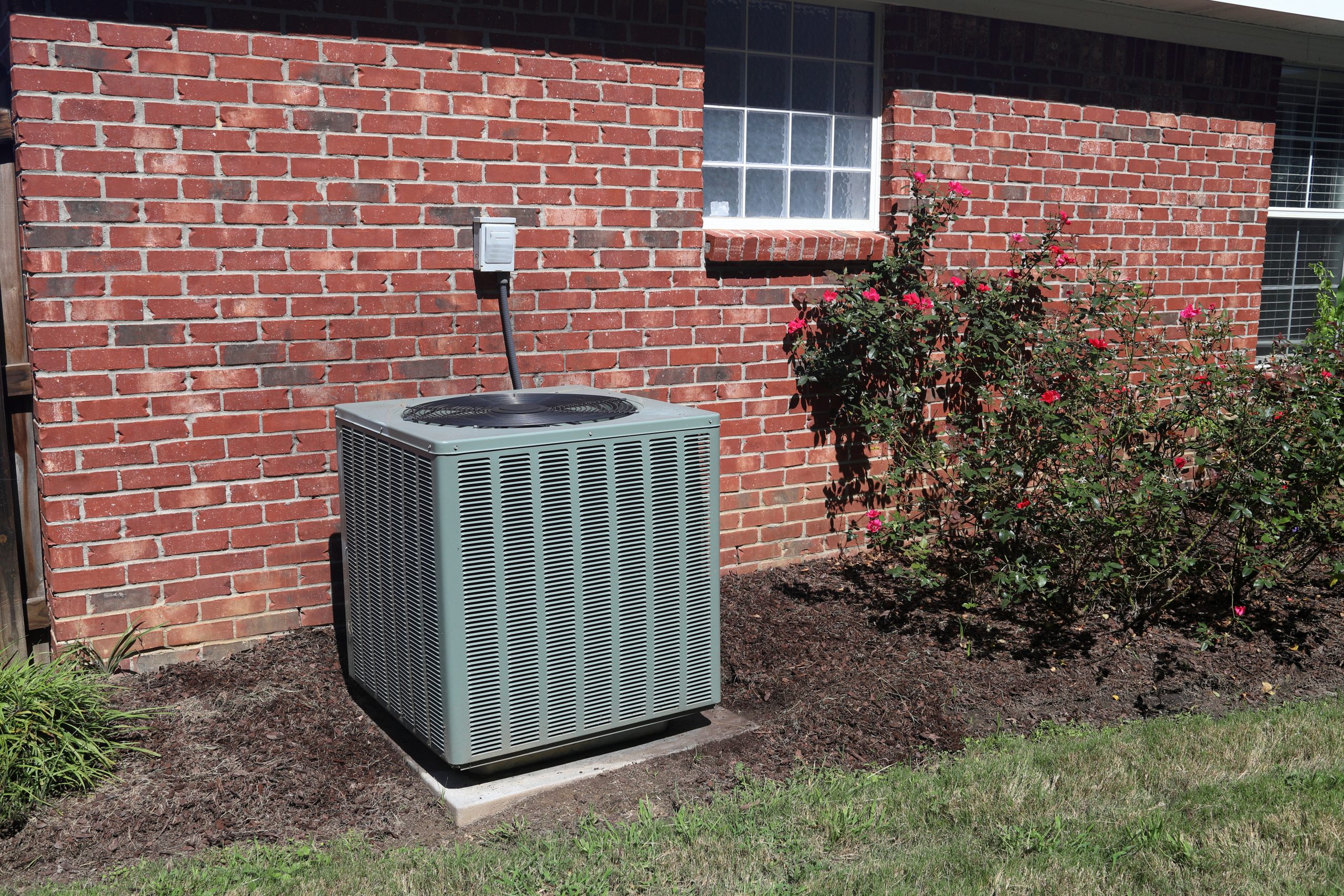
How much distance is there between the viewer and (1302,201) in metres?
7.71

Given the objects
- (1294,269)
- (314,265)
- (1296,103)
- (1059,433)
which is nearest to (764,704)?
(1059,433)

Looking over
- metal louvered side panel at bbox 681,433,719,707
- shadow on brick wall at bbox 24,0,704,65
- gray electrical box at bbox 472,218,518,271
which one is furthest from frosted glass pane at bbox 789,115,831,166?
metal louvered side panel at bbox 681,433,719,707

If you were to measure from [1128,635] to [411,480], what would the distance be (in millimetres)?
3034

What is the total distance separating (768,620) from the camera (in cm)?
471

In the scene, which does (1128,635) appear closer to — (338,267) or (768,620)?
(768,620)

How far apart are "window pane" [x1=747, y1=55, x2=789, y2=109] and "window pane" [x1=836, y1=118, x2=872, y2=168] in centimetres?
35

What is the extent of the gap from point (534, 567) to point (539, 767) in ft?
2.30

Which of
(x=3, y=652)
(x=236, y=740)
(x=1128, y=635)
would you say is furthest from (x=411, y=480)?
(x=1128, y=635)

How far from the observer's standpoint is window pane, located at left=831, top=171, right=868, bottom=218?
560 cm

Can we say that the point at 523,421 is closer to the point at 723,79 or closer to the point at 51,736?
the point at 51,736

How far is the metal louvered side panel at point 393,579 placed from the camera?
319 cm

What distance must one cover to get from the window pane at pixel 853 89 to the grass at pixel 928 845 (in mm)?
3376

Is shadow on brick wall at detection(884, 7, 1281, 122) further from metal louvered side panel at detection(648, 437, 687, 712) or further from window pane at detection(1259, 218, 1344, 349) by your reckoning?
metal louvered side panel at detection(648, 437, 687, 712)

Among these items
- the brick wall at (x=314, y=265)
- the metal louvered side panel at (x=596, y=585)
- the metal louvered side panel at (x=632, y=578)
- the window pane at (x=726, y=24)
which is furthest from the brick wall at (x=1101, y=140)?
the metal louvered side panel at (x=596, y=585)
